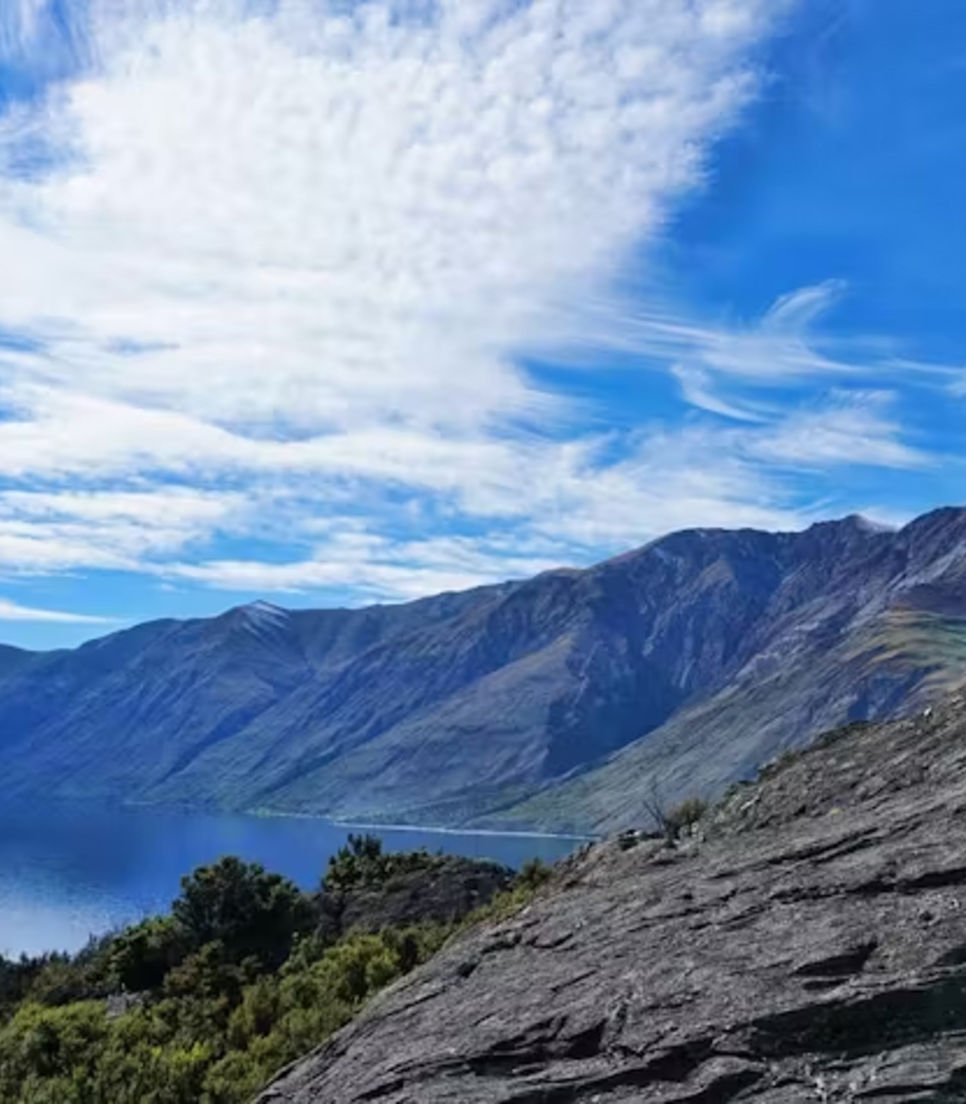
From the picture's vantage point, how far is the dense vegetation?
2342 centimetres

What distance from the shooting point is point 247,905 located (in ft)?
126

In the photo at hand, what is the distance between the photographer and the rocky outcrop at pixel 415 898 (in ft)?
123

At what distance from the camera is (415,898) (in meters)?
39.0

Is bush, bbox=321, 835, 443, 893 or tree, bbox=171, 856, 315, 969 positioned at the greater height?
bush, bbox=321, 835, 443, 893

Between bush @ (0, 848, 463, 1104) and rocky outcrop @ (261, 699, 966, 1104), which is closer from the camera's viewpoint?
rocky outcrop @ (261, 699, 966, 1104)

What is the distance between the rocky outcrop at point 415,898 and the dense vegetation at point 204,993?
32.3 inches

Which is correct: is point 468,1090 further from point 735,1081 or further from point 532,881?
point 532,881

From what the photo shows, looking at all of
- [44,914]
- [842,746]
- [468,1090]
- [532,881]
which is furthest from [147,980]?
[44,914]

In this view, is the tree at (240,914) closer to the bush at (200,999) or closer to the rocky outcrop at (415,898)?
the bush at (200,999)

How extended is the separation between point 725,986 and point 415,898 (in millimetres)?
26071

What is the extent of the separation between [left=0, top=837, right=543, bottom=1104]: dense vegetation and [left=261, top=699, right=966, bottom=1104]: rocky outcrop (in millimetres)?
5897

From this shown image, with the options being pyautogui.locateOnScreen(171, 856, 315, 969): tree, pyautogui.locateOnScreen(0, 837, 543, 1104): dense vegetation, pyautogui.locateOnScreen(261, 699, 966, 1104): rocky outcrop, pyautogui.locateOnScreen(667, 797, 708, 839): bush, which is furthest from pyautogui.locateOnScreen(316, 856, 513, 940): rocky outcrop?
pyautogui.locateOnScreen(261, 699, 966, 1104): rocky outcrop

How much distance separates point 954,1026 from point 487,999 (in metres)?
5.98

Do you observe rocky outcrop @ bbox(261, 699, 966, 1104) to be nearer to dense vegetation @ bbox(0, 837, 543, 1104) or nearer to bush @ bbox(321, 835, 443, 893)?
dense vegetation @ bbox(0, 837, 543, 1104)
